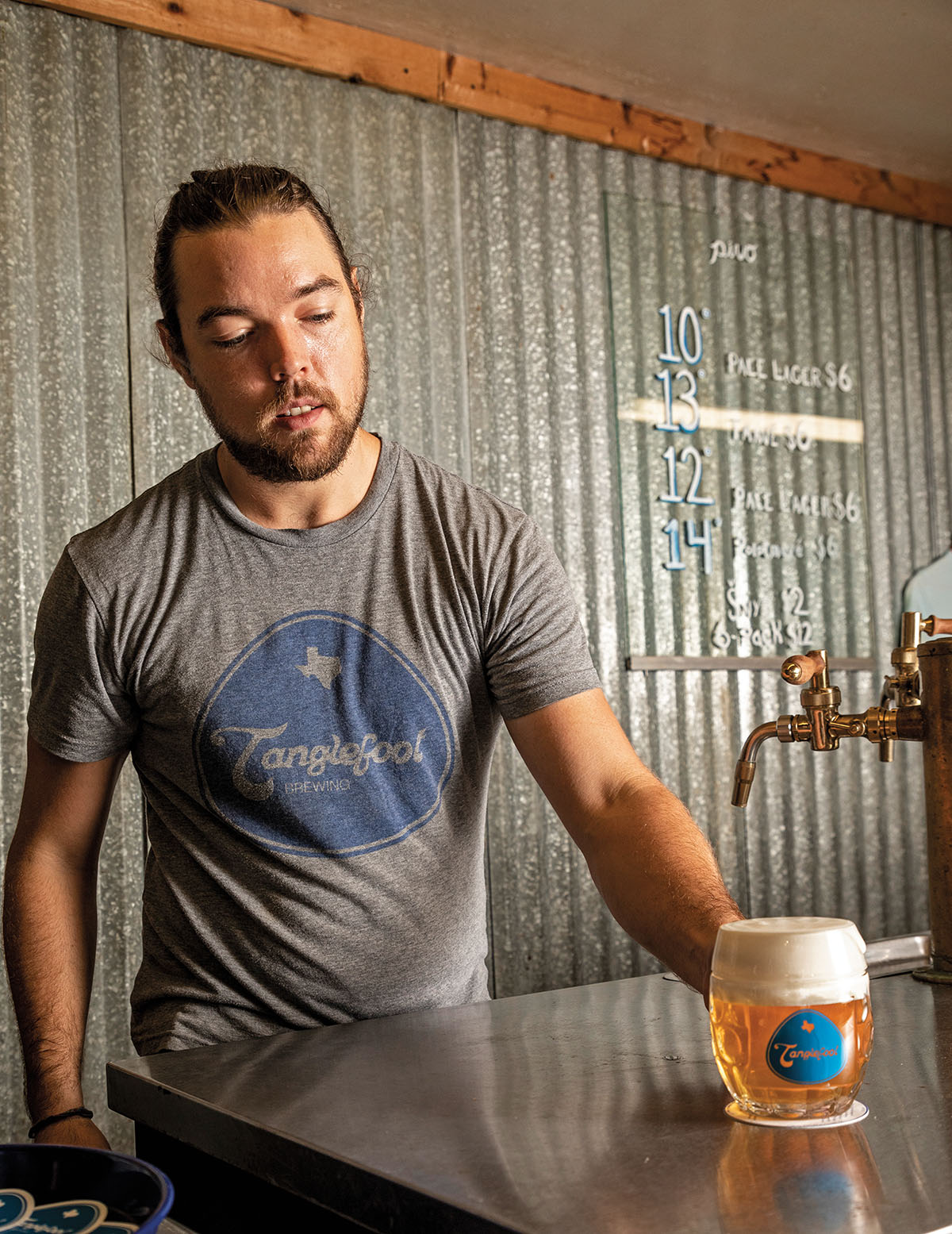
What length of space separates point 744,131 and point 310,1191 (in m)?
3.74

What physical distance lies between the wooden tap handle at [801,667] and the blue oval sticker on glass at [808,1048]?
56 centimetres

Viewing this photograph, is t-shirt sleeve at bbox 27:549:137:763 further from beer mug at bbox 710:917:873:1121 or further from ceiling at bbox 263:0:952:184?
ceiling at bbox 263:0:952:184

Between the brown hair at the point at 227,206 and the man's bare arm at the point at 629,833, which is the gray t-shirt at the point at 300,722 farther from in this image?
the brown hair at the point at 227,206

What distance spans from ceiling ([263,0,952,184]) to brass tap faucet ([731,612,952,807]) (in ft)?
7.38

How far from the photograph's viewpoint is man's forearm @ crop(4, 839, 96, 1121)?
4.99 feet

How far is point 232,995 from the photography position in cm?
148

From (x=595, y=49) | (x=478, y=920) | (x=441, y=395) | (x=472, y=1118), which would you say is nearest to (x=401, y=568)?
(x=478, y=920)

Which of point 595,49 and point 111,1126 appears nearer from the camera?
point 111,1126

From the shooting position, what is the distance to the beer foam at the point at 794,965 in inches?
35.6

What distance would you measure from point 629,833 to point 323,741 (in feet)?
1.20

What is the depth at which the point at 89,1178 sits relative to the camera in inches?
33.3

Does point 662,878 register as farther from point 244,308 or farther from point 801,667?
point 244,308

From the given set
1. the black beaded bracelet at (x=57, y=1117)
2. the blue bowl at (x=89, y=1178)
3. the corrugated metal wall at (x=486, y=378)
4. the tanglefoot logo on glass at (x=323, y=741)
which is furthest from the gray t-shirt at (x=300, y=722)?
the corrugated metal wall at (x=486, y=378)

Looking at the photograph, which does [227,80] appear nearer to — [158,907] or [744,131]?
[744,131]
